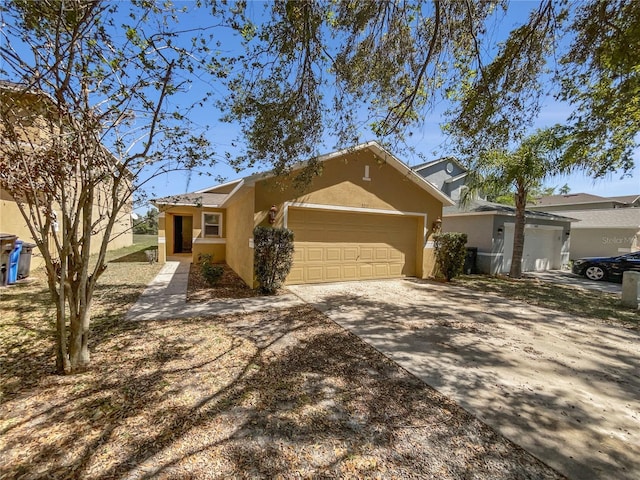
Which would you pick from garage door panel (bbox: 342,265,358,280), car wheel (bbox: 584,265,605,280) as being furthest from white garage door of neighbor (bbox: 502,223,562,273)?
garage door panel (bbox: 342,265,358,280)

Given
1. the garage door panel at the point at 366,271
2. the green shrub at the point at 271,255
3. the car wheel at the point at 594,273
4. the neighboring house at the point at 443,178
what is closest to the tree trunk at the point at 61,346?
the green shrub at the point at 271,255

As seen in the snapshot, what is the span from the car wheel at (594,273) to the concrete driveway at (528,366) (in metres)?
7.66

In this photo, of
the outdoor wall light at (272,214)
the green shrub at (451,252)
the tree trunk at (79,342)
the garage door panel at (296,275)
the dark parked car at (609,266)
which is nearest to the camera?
the tree trunk at (79,342)

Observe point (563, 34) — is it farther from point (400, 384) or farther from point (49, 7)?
point (49, 7)

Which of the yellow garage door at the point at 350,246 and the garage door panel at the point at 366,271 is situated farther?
the garage door panel at the point at 366,271

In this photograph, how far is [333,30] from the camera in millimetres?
5125

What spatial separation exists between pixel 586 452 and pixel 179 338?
16.5ft

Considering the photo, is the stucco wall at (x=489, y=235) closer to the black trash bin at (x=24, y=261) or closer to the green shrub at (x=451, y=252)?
the green shrub at (x=451, y=252)

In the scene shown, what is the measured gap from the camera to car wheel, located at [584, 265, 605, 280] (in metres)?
11.6

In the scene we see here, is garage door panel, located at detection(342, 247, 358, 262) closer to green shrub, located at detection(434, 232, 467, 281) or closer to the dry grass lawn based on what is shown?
green shrub, located at detection(434, 232, 467, 281)

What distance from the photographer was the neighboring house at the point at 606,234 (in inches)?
622

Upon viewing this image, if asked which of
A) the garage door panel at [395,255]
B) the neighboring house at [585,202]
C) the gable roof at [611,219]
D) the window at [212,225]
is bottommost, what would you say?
the garage door panel at [395,255]

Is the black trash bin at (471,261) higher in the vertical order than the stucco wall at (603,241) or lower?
lower

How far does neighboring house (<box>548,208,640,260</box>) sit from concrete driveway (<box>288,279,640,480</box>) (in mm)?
14832
